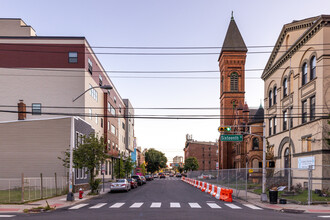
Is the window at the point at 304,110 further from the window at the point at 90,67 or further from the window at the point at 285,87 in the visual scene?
the window at the point at 90,67

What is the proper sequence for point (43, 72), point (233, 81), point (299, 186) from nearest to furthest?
point (299, 186), point (43, 72), point (233, 81)

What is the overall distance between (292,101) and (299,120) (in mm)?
2747

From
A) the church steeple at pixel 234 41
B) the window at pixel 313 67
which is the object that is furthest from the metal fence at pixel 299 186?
the church steeple at pixel 234 41

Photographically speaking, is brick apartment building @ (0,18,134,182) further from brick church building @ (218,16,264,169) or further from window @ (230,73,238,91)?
window @ (230,73,238,91)

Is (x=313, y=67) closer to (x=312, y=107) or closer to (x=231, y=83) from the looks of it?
(x=312, y=107)

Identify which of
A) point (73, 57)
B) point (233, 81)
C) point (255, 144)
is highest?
point (233, 81)

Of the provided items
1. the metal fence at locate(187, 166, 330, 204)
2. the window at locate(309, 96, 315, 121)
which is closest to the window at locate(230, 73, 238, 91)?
the metal fence at locate(187, 166, 330, 204)

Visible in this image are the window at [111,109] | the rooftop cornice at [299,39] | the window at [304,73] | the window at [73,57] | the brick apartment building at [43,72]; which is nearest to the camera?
the rooftop cornice at [299,39]

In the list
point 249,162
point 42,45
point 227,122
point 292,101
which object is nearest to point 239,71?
point 227,122

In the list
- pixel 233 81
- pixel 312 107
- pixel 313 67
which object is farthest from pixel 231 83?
pixel 312 107

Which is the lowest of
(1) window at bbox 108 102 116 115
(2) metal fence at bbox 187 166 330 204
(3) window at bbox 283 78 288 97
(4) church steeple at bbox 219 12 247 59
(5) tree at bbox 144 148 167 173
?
(5) tree at bbox 144 148 167 173

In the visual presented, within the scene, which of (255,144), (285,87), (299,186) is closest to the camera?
(299,186)

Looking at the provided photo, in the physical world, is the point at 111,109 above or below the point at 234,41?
below

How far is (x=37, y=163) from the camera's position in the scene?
33.9 m
